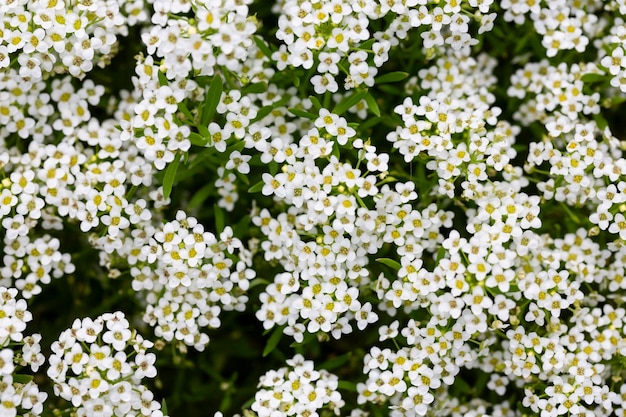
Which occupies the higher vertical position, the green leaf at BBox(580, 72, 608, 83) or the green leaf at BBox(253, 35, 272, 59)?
the green leaf at BBox(253, 35, 272, 59)

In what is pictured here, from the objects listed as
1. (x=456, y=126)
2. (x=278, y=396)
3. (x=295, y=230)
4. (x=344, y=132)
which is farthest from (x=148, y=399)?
(x=456, y=126)

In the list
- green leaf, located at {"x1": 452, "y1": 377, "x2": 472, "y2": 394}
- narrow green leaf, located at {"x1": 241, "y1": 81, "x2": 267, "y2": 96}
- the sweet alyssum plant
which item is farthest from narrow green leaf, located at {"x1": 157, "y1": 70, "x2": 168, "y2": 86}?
green leaf, located at {"x1": 452, "y1": 377, "x2": 472, "y2": 394}

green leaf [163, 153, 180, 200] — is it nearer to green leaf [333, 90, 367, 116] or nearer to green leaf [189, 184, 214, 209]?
green leaf [189, 184, 214, 209]

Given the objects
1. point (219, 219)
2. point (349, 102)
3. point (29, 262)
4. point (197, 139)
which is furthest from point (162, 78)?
point (29, 262)

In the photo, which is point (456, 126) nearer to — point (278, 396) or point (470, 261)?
point (470, 261)

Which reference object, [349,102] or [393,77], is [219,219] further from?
[393,77]

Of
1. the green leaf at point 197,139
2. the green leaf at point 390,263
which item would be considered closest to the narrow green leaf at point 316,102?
the green leaf at point 197,139
